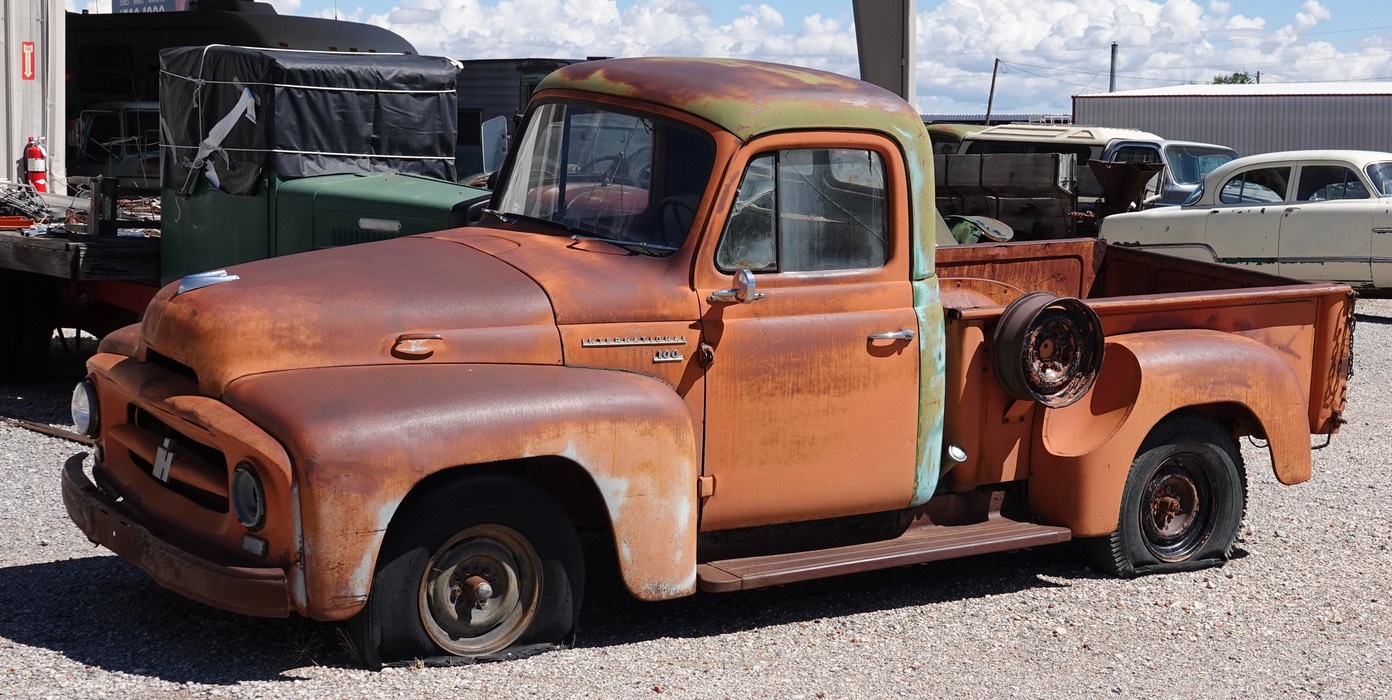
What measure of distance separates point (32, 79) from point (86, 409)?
13.2 metres

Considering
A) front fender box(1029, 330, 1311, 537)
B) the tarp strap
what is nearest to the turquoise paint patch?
front fender box(1029, 330, 1311, 537)

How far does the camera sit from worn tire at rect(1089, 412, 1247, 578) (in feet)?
18.9

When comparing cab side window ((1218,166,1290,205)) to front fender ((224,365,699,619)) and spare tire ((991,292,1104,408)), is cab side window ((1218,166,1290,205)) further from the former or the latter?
front fender ((224,365,699,619))

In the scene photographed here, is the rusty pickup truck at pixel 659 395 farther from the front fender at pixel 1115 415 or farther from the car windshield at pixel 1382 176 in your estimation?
the car windshield at pixel 1382 176

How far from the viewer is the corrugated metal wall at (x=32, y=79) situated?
1620 cm

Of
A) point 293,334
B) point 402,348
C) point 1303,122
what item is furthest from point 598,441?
point 1303,122

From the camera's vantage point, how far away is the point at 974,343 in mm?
5340

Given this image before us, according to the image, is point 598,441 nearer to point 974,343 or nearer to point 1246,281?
point 974,343

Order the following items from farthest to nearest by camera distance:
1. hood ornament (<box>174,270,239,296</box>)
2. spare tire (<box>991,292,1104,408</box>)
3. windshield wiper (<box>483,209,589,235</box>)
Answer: spare tire (<box>991,292,1104,408</box>)
windshield wiper (<box>483,209,589,235</box>)
hood ornament (<box>174,270,239,296</box>)

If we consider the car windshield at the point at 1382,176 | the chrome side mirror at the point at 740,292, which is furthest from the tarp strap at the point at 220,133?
the car windshield at the point at 1382,176

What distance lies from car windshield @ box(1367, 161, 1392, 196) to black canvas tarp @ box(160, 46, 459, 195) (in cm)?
902

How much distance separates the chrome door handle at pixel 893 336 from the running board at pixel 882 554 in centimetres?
74

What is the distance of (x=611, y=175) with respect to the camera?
199 inches

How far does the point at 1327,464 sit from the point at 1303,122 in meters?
31.7
